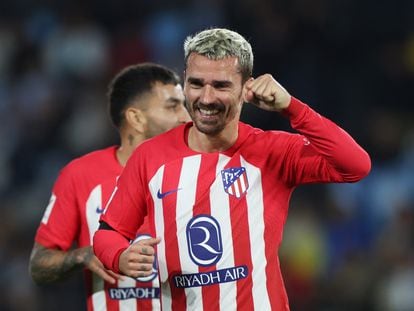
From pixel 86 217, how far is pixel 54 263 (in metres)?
0.26

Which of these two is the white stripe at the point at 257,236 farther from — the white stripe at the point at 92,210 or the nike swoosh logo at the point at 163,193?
the white stripe at the point at 92,210

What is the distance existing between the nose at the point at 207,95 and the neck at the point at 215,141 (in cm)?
24

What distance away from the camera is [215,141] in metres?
4.23

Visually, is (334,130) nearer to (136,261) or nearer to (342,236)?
(136,261)

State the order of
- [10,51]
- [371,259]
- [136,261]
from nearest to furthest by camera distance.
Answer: [136,261]
[371,259]
[10,51]

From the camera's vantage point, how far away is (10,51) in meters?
11.3

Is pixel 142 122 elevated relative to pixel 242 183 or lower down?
elevated

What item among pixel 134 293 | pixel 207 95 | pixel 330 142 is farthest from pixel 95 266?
pixel 330 142

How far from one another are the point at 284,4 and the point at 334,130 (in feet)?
21.1

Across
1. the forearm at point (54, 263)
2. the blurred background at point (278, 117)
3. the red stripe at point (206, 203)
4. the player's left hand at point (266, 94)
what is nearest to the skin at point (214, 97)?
the player's left hand at point (266, 94)

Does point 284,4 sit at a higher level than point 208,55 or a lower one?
higher

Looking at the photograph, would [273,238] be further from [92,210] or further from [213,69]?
[92,210]

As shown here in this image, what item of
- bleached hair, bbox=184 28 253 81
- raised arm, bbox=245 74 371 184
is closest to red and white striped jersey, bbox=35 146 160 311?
bleached hair, bbox=184 28 253 81

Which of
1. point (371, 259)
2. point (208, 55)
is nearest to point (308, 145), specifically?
point (208, 55)
